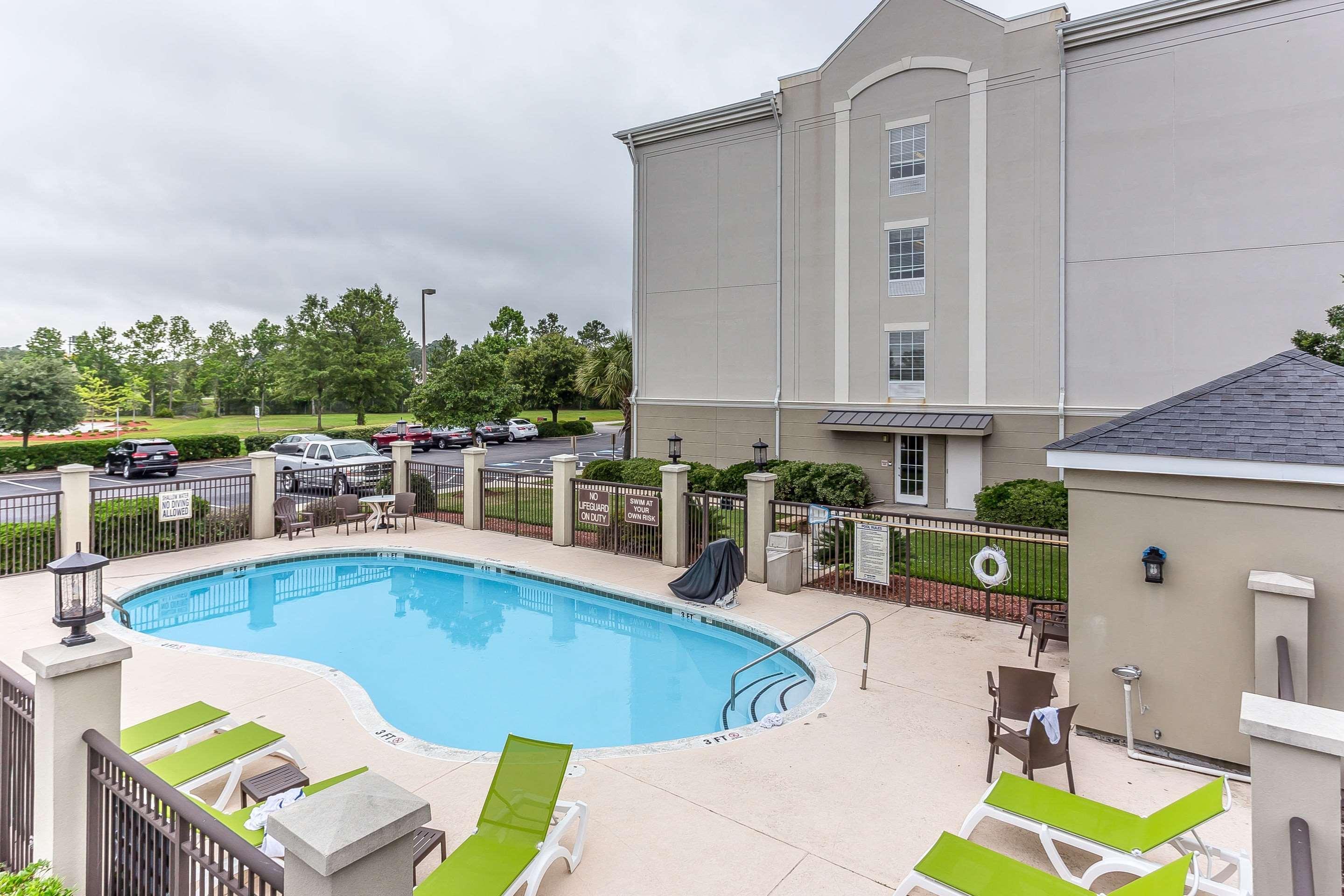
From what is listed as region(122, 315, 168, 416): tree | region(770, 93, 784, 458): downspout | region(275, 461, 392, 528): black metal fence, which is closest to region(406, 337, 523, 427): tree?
region(275, 461, 392, 528): black metal fence

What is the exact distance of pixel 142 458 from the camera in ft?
87.0

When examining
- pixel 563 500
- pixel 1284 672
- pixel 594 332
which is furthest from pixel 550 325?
pixel 1284 672

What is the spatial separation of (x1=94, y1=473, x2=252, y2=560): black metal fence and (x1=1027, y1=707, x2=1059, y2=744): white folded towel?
14.6m

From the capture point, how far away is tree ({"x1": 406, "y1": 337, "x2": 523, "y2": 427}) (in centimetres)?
2770

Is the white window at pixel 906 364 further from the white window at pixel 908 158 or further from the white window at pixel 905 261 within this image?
the white window at pixel 908 158

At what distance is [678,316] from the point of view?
24266mm

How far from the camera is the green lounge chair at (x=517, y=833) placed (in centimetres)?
403

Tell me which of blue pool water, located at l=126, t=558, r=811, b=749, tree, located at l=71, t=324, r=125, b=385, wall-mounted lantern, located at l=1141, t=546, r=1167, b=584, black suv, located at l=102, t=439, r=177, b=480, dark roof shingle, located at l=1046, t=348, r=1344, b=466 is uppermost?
tree, located at l=71, t=324, r=125, b=385

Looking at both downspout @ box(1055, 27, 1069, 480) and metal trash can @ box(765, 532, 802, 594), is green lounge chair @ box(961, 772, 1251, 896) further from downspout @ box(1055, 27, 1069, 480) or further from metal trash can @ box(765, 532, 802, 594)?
downspout @ box(1055, 27, 1069, 480)

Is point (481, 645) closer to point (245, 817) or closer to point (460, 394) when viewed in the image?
point (245, 817)

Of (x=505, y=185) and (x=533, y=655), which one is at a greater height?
(x=505, y=185)

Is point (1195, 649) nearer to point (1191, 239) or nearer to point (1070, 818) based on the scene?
point (1070, 818)

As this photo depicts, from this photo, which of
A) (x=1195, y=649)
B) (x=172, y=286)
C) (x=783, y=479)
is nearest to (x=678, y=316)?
(x=783, y=479)

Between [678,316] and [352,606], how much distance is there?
1529 cm
